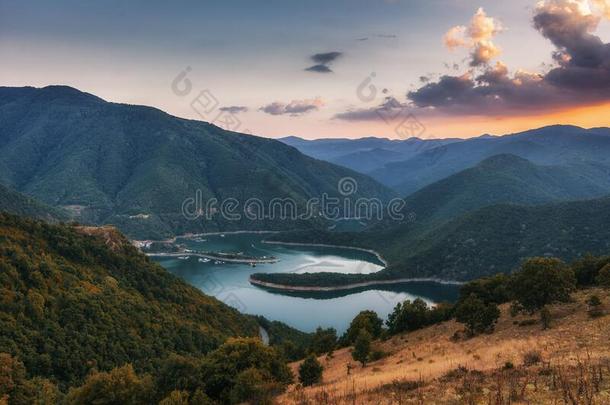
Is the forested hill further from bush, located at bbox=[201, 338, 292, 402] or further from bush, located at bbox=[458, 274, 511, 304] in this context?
bush, located at bbox=[458, 274, 511, 304]

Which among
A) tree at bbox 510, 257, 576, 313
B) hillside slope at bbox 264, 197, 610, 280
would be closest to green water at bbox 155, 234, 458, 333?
hillside slope at bbox 264, 197, 610, 280

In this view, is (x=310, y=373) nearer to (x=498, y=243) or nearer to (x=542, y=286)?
(x=542, y=286)

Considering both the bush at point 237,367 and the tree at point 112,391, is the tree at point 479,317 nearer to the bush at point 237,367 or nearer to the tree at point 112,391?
the bush at point 237,367

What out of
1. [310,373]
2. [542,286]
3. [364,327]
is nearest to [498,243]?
[364,327]

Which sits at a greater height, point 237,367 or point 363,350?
point 237,367

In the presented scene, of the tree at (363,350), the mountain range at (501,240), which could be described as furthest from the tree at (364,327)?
the mountain range at (501,240)
